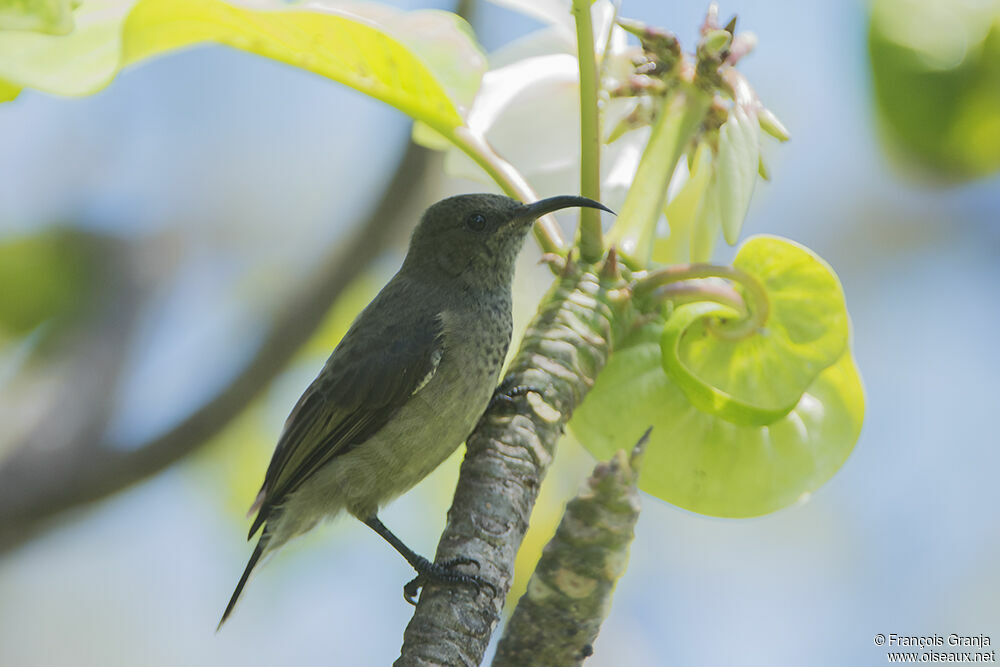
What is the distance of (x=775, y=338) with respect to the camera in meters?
2.47

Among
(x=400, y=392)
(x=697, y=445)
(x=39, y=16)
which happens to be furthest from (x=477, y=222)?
(x=39, y=16)

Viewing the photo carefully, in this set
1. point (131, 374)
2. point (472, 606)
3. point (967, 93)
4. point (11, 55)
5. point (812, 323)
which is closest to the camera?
point (11, 55)

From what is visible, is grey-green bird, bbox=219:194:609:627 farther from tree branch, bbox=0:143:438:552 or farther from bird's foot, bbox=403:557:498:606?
bird's foot, bbox=403:557:498:606

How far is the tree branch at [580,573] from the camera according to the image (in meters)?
1.77

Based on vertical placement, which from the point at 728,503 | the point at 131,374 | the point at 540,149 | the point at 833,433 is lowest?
the point at 131,374

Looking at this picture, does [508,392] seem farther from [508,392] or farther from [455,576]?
[455,576]

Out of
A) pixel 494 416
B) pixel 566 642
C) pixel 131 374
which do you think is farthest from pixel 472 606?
pixel 131 374

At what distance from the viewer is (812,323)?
2.42 metres

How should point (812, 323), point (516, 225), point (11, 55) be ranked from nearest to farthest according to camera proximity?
point (11, 55) < point (812, 323) < point (516, 225)

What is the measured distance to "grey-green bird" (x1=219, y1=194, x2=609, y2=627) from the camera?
3178mm

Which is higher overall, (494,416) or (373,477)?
(494,416)

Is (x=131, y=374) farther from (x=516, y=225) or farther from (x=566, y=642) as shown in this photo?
(x=566, y=642)

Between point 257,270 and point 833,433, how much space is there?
13.3 feet

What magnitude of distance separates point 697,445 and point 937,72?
1.59 meters
